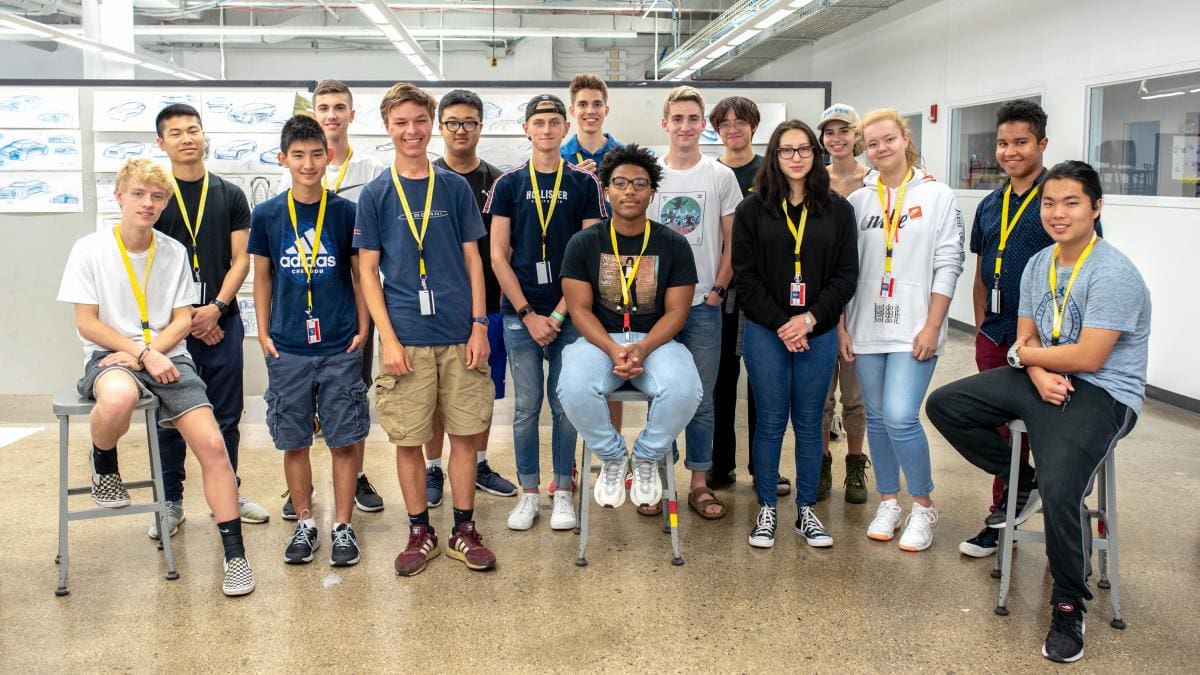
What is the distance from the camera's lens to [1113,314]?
2.38 meters

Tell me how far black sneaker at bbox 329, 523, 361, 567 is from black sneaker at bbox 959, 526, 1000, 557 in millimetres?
2035

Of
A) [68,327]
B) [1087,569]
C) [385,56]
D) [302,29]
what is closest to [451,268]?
[1087,569]

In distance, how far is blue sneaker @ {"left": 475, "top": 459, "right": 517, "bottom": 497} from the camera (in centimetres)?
368

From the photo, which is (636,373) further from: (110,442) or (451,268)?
(110,442)

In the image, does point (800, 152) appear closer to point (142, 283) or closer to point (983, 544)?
point (983, 544)

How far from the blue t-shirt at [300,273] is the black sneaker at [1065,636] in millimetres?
2243

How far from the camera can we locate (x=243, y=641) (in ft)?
7.96

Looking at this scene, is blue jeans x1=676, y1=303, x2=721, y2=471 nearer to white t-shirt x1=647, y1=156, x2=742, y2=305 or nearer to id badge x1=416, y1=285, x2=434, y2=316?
white t-shirt x1=647, y1=156, x2=742, y2=305

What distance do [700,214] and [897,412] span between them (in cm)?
99

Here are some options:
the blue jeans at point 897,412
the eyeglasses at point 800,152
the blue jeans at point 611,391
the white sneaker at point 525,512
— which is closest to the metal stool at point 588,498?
the blue jeans at point 611,391

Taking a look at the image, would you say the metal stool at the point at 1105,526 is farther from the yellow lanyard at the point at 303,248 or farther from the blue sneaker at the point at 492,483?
the yellow lanyard at the point at 303,248

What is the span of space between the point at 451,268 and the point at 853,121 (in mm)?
1705

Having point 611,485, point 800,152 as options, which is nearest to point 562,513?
point 611,485

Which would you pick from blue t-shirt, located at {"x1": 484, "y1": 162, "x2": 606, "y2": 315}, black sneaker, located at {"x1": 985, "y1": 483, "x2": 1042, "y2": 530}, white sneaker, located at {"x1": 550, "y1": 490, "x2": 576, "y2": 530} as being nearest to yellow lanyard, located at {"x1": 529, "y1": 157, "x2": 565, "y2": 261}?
blue t-shirt, located at {"x1": 484, "y1": 162, "x2": 606, "y2": 315}
